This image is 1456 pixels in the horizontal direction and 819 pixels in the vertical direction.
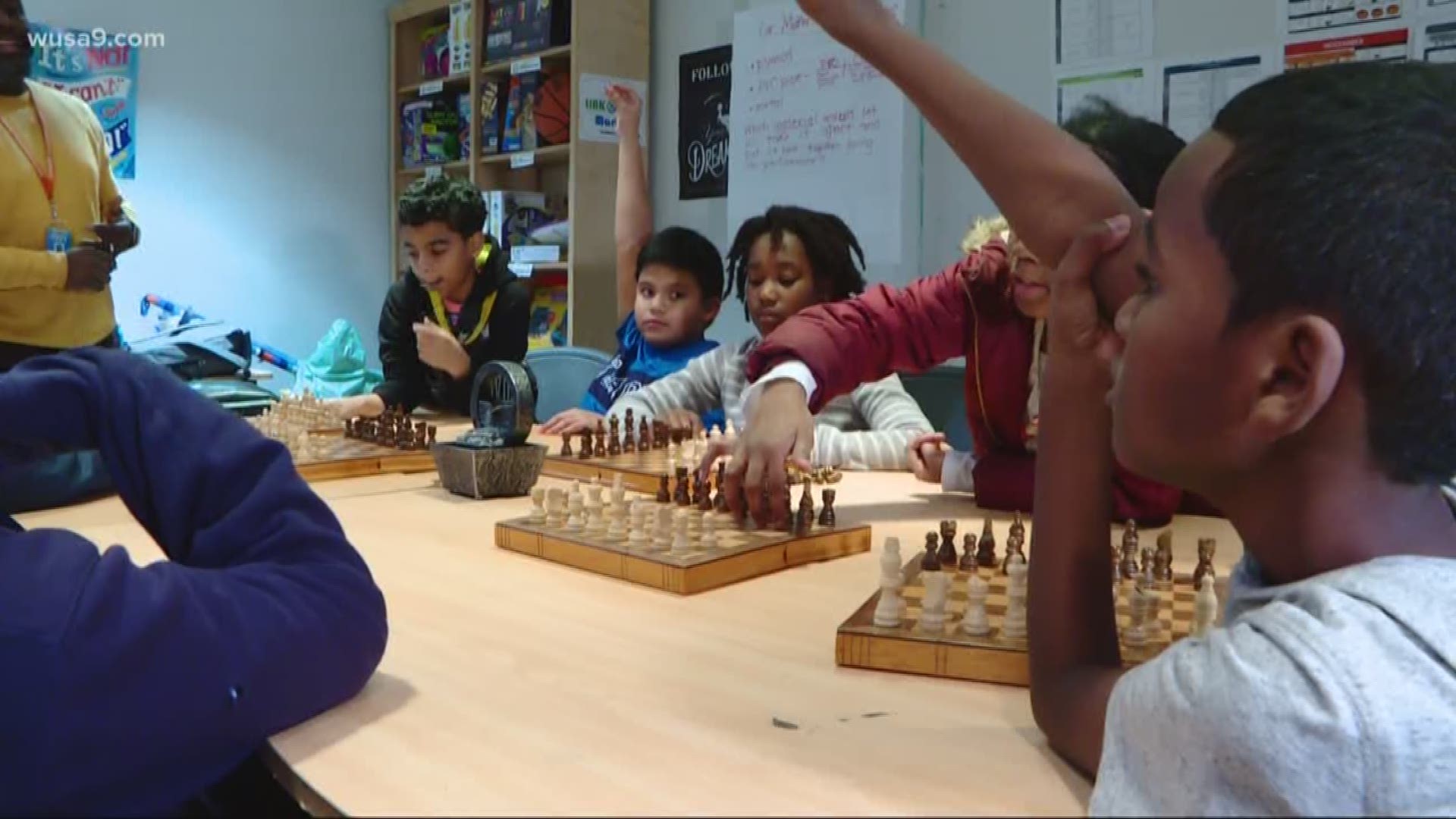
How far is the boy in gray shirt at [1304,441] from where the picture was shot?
1.69ft

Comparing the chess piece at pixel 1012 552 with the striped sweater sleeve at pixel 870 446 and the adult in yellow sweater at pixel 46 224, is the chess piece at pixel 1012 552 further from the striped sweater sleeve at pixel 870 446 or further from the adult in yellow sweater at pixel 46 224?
the adult in yellow sweater at pixel 46 224

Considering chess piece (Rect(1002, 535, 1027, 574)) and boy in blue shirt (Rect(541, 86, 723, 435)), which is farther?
boy in blue shirt (Rect(541, 86, 723, 435))

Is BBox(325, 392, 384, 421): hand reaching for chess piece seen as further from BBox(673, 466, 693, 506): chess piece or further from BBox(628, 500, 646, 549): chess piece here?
BBox(628, 500, 646, 549): chess piece

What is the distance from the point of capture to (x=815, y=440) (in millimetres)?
2023

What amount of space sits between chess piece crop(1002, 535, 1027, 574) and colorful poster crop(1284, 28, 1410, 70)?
1583 mm

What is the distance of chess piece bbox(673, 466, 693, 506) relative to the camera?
146 cm

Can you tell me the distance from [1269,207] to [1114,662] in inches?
14.1

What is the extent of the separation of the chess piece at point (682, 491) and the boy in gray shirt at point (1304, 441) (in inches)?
31.4

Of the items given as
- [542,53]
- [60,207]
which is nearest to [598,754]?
[60,207]

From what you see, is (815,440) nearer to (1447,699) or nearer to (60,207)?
(1447,699)

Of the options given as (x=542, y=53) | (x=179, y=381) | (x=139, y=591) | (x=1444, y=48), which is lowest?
(x=139, y=591)

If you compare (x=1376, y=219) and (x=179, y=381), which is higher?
(x=1376, y=219)

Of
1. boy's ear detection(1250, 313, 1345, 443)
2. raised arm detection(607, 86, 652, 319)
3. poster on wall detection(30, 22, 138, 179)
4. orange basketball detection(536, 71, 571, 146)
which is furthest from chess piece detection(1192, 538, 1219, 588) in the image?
poster on wall detection(30, 22, 138, 179)

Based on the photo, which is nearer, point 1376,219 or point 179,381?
point 1376,219
